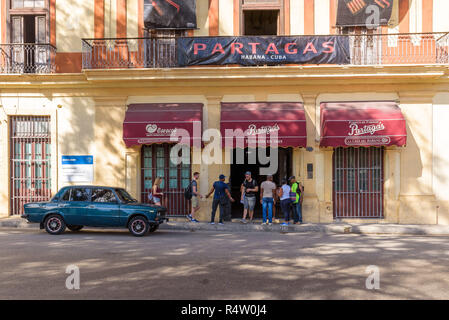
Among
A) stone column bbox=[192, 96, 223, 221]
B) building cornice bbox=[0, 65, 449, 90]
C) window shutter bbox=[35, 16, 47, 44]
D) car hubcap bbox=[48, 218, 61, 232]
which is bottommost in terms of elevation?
car hubcap bbox=[48, 218, 61, 232]

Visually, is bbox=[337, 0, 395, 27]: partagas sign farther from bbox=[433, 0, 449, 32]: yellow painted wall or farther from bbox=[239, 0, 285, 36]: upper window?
bbox=[239, 0, 285, 36]: upper window

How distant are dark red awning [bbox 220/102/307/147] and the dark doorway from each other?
13.0ft

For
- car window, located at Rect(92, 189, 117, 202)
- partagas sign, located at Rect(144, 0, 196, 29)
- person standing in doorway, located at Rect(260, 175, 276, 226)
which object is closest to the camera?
car window, located at Rect(92, 189, 117, 202)

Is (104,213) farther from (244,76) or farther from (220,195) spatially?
(244,76)

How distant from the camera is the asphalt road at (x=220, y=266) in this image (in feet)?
19.0

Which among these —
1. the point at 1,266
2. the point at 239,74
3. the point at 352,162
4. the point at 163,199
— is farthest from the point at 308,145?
the point at 1,266

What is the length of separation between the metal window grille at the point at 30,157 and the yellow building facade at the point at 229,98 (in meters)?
0.12

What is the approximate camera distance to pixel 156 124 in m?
14.2

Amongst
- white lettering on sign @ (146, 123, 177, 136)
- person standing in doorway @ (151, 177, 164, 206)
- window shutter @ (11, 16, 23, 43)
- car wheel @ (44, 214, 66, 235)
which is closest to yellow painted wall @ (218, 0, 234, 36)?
white lettering on sign @ (146, 123, 177, 136)

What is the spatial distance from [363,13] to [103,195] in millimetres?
11072

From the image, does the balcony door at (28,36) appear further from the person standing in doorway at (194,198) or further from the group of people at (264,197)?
the group of people at (264,197)

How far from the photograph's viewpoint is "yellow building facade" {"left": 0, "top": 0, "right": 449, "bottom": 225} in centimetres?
1431

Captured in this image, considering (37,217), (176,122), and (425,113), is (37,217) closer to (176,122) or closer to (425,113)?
(176,122)

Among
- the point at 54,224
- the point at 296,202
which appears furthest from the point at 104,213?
the point at 296,202
